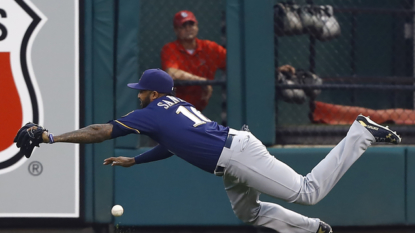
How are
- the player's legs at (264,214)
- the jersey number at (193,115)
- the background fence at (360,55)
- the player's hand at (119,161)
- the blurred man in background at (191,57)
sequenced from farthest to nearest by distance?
the background fence at (360,55)
the blurred man in background at (191,57)
the player's legs at (264,214)
the player's hand at (119,161)
the jersey number at (193,115)

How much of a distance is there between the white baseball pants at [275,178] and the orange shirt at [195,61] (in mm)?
1653

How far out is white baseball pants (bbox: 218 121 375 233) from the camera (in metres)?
4.46

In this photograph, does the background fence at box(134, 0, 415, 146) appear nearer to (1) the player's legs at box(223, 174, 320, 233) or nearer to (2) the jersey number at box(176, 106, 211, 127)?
(1) the player's legs at box(223, 174, 320, 233)

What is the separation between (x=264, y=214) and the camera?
16.0ft

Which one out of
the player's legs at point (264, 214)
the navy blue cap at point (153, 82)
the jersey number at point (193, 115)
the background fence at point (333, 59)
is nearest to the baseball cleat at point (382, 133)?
the player's legs at point (264, 214)

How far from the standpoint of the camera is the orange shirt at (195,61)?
6.13 metres

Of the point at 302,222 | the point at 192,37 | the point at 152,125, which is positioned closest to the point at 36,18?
the point at 192,37

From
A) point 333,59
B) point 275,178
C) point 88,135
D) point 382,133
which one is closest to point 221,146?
point 275,178

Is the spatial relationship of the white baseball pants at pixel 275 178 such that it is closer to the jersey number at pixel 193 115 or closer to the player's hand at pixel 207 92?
the jersey number at pixel 193 115

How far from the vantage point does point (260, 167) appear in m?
4.47

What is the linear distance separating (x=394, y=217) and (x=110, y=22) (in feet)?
11.6

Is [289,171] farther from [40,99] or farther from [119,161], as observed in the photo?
[40,99]

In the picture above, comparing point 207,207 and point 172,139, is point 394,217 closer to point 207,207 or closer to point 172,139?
point 207,207

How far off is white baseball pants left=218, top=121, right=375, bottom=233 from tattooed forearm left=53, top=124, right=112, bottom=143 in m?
0.89
